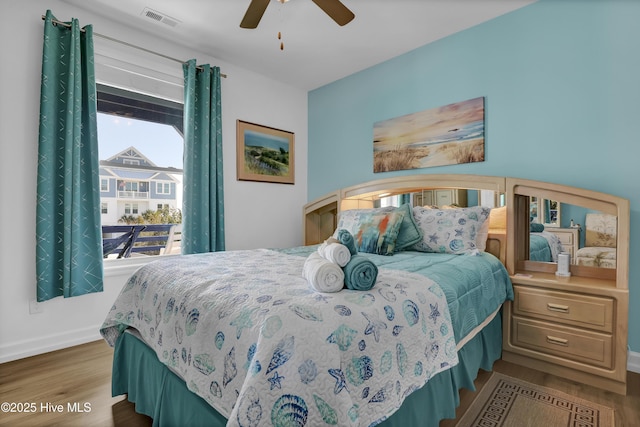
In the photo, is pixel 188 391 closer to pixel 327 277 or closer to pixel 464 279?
pixel 327 277

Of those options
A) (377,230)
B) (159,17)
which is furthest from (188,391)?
(159,17)

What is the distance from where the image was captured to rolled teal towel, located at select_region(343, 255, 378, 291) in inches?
49.8

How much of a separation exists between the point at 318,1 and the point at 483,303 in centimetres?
204

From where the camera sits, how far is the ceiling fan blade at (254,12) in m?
1.93

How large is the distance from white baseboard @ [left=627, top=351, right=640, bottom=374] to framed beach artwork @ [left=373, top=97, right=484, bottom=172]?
1.66 m

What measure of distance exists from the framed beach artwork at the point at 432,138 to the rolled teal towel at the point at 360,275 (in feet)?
6.55

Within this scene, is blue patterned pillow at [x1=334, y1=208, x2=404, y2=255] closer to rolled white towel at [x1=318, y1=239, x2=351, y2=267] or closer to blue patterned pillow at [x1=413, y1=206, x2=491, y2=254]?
blue patterned pillow at [x1=413, y1=206, x2=491, y2=254]

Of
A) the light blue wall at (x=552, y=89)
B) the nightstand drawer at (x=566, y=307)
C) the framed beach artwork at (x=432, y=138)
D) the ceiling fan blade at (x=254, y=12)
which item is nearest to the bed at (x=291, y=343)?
the nightstand drawer at (x=566, y=307)

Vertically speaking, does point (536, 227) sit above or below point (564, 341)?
above

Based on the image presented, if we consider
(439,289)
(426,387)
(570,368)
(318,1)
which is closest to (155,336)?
(426,387)

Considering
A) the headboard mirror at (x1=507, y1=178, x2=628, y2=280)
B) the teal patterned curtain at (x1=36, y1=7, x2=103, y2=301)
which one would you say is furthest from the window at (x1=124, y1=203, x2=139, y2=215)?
the headboard mirror at (x1=507, y1=178, x2=628, y2=280)

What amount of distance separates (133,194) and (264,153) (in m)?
1.45

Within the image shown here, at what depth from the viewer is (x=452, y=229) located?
245 centimetres

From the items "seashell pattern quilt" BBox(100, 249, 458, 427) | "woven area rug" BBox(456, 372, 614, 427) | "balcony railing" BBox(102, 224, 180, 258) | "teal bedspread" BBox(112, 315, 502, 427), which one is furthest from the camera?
"balcony railing" BBox(102, 224, 180, 258)
